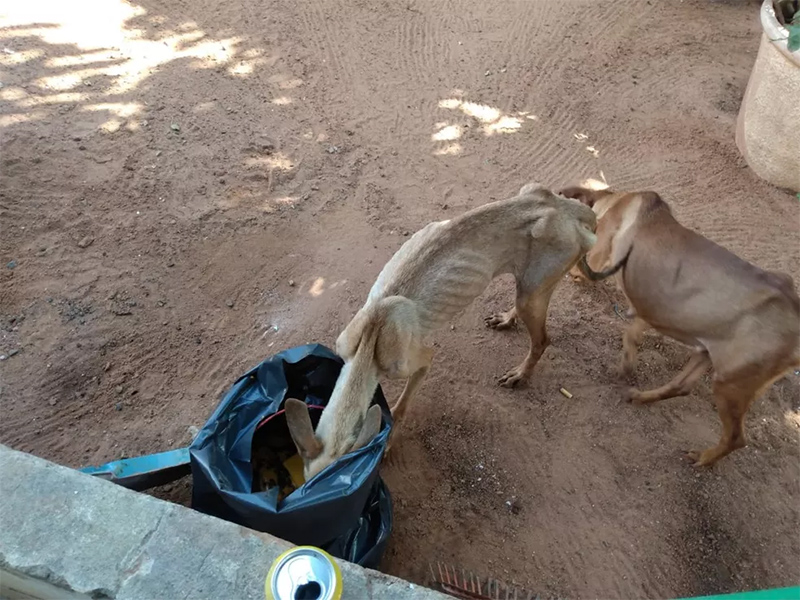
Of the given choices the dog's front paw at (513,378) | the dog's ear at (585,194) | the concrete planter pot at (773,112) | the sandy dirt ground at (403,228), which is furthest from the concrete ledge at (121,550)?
the concrete planter pot at (773,112)

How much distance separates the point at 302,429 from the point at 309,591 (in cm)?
91

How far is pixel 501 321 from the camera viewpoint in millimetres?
4621

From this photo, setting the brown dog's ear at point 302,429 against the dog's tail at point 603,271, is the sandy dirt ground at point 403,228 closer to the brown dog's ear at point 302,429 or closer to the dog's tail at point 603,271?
the dog's tail at point 603,271

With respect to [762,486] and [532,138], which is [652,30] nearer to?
[532,138]

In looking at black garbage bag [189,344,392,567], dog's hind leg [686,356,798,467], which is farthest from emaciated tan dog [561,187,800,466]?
black garbage bag [189,344,392,567]

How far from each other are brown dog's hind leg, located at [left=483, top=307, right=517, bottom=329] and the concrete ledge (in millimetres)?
2592

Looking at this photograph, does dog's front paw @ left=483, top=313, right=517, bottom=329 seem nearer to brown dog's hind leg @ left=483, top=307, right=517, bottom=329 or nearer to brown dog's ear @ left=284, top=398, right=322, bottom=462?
brown dog's hind leg @ left=483, top=307, right=517, bottom=329

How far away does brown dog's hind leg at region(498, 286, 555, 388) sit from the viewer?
3.85 metres

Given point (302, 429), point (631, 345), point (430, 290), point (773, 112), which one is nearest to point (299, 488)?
point (302, 429)

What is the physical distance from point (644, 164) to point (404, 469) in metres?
3.97

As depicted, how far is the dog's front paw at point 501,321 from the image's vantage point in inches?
181

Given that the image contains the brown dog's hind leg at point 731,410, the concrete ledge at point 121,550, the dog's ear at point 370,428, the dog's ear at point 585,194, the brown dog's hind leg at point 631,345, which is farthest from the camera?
the dog's ear at point 585,194

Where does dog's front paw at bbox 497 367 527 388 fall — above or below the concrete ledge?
below

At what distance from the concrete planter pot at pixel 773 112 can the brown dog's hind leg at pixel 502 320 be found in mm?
3165
